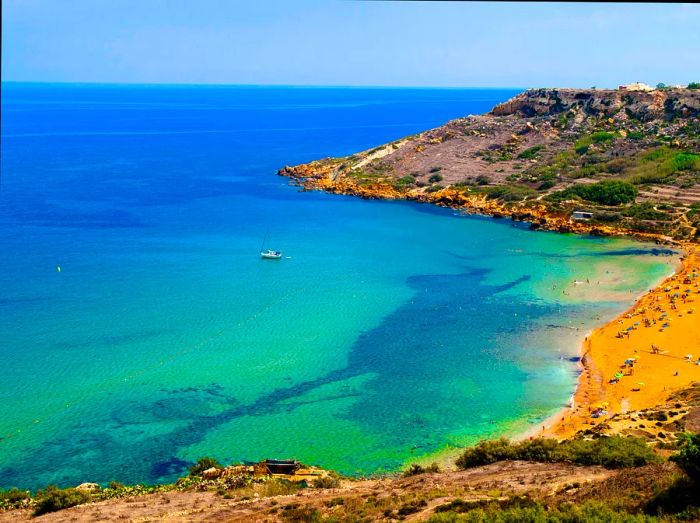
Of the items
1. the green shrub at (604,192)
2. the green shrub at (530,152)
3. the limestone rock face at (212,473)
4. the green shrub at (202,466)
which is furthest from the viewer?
the green shrub at (530,152)

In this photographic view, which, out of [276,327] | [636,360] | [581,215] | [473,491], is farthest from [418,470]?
[581,215]

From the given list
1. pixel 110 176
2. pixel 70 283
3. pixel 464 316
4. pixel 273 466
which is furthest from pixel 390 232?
pixel 110 176

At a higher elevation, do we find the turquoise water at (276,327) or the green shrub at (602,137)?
the green shrub at (602,137)

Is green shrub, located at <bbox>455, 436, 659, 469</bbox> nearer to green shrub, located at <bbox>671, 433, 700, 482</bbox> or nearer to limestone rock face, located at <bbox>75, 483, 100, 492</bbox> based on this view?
green shrub, located at <bbox>671, 433, 700, 482</bbox>

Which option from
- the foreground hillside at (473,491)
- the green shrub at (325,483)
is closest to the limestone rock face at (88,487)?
the foreground hillside at (473,491)

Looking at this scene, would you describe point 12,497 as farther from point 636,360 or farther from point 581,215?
point 581,215

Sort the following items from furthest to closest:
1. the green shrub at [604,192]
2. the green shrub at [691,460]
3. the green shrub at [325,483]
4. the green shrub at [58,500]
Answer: the green shrub at [604,192] → the green shrub at [325,483] → the green shrub at [58,500] → the green shrub at [691,460]

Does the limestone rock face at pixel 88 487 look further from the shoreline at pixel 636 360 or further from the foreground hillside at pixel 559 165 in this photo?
the foreground hillside at pixel 559 165
